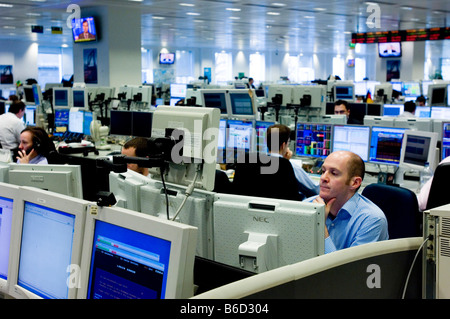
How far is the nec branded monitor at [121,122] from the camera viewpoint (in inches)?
291

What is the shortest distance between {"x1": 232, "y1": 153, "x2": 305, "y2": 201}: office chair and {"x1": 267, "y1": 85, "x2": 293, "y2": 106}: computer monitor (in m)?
3.36

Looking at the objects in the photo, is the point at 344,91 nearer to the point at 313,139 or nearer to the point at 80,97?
the point at 80,97

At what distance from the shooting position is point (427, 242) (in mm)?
1383

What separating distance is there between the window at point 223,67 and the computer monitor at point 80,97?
1765 cm

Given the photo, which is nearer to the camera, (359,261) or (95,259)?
(359,261)

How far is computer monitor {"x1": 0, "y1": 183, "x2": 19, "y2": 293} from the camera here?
2.00m

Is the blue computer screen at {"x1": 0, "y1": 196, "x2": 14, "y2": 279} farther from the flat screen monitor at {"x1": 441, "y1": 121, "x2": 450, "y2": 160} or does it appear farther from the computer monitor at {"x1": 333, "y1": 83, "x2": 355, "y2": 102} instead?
the computer monitor at {"x1": 333, "y1": 83, "x2": 355, "y2": 102}

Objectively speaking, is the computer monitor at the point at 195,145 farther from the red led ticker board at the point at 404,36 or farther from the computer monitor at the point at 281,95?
the red led ticker board at the point at 404,36

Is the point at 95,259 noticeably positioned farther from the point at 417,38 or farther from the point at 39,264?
the point at 417,38

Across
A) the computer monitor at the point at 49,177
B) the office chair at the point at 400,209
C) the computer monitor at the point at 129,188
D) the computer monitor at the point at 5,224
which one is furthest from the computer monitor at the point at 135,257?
the office chair at the point at 400,209

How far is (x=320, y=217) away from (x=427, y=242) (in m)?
0.61

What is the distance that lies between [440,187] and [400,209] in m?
0.32

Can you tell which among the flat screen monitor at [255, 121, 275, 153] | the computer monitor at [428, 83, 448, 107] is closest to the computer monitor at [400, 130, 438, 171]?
the flat screen monitor at [255, 121, 275, 153]
